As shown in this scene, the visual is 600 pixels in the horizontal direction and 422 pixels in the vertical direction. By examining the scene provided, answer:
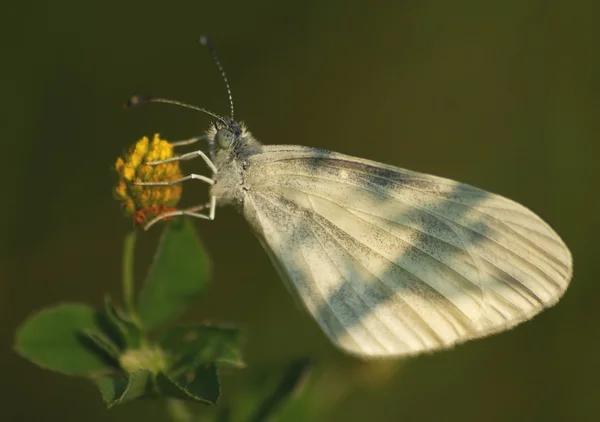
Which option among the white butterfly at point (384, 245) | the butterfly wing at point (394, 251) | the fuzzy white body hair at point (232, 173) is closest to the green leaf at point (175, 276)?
the white butterfly at point (384, 245)

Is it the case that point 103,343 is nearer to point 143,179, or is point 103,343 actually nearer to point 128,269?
point 128,269

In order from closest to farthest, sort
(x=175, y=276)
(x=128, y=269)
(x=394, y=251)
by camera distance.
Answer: (x=128, y=269)
(x=175, y=276)
(x=394, y=251)

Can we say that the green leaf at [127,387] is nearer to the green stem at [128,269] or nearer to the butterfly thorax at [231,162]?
the green stem at [128,269]

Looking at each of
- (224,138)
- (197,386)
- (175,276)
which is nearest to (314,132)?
(224,138)

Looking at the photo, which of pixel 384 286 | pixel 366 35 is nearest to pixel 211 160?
pixel 384 286

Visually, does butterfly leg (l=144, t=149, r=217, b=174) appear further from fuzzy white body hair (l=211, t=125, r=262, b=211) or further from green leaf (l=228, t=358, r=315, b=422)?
green leaf (l=228, t=358, r=315, b=422)

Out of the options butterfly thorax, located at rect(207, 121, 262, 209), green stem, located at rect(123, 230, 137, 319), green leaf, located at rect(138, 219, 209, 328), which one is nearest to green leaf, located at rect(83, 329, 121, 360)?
green stem, located at rect(123, 230, 137, 319)
